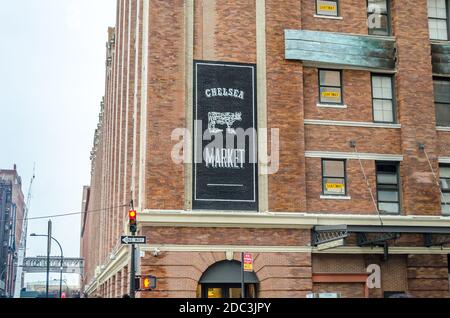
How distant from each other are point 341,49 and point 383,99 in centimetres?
294

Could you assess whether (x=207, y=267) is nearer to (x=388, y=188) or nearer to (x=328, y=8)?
(x=388, y=188)

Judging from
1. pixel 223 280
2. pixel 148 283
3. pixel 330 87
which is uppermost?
pixel 330 87

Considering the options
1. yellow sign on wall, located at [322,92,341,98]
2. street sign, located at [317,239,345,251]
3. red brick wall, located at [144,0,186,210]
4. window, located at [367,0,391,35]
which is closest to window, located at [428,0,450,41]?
window, located at [367,0,391,35]

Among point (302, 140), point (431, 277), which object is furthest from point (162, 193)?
point (431, 277)

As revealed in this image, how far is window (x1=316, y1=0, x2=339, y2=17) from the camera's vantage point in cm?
2908

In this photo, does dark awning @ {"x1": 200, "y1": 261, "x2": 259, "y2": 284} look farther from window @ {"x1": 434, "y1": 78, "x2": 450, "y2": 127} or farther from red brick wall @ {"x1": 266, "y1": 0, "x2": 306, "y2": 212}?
window @ {"x1": 434, "y1": 78, "x2": 450, "y2": 127}

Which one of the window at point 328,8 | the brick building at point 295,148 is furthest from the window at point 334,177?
the window at point 328,8

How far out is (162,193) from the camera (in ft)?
83.0

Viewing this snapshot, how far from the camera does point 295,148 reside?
27.0 metres

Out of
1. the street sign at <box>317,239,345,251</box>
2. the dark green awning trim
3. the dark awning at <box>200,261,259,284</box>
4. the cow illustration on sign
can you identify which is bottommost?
the dark awning at <box>200,261,259,284</box>

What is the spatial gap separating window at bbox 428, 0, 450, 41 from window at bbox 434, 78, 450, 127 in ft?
6.94

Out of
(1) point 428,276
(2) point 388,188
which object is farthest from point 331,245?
(1) point 428,276
